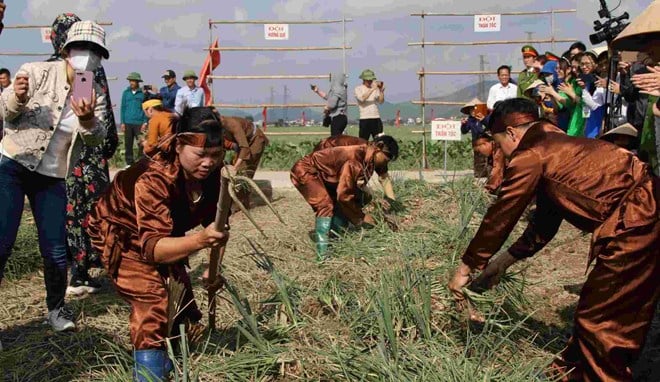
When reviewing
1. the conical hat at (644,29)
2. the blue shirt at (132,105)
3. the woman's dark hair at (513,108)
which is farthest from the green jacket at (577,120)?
the blue shirt at (132,105)

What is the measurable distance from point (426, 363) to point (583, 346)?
620mm

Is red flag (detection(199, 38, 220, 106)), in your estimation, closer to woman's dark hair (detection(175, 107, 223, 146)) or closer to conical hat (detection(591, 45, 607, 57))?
conical hat (detection(591, 45, 607, 57))

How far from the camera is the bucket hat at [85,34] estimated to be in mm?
3445

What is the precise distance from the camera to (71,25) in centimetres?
373

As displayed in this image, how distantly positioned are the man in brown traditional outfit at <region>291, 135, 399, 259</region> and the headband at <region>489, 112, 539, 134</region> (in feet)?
7.38

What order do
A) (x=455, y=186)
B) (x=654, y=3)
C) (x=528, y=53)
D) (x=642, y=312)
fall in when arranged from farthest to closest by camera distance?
(x=528, y=53) < (x=455, y=186) < (x=654, y=3) < (x=642, y=312)

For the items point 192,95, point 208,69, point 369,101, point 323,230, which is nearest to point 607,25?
point 323,230

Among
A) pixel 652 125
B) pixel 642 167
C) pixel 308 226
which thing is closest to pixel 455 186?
pixel 308 226

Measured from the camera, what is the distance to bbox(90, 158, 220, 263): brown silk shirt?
8.21 feet

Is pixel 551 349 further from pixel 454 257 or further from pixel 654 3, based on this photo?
pixel 654 3

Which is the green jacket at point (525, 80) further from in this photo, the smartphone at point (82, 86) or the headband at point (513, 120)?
the smartphone at point (82, 86)

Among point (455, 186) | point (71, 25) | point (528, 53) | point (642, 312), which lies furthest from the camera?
point (528, 53)

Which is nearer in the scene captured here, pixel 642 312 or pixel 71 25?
pixel 642 312

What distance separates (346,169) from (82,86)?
7.33 ft
